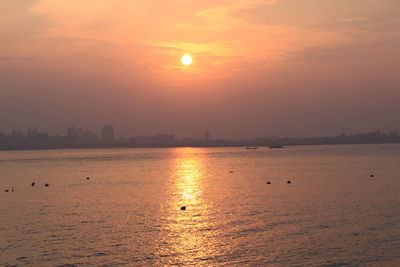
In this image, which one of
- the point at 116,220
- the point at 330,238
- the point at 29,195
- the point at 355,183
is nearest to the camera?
the point at 330,238

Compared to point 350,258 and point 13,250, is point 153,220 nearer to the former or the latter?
point 13,250

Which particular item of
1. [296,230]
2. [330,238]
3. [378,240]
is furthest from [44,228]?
[378,240]

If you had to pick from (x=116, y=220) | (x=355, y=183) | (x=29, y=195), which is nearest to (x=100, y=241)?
(x=116, y=220)

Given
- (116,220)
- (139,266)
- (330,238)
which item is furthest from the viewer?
(116,220)

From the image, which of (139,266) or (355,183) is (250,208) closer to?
(139,266)

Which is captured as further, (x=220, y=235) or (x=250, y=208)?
(x=250, y=208)

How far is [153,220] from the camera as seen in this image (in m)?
51.7

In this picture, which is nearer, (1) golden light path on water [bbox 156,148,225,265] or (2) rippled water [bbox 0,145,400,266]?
(2) rippled water [bbox 0,145,400,266]

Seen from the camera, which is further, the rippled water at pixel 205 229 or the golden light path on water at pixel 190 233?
the golden light path on water at pixel 190 233

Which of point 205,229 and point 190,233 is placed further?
point 205,229

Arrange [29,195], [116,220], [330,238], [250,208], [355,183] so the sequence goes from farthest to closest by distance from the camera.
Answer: [355,183]
[29,195]
[250,208]
[116,220]
[330,238]

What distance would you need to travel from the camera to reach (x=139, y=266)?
1289 inches

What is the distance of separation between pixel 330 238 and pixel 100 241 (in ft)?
70.5

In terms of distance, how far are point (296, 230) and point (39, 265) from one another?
2465 centimetres
